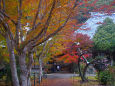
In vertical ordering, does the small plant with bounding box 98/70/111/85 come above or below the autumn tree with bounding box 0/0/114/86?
below

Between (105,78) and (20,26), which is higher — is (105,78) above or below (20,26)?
below

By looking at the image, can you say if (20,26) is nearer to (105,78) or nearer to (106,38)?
(105,78)

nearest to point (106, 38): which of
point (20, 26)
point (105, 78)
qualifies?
point (105, 78)

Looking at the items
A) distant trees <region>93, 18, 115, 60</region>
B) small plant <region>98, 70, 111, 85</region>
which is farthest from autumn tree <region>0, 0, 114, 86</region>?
distant trees <region>93, 18, 115, 60</region>

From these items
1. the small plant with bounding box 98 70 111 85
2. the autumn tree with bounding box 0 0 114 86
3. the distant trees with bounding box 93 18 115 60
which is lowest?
the small plant with bounding box 98 70 111 85

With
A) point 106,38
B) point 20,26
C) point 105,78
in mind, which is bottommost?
point 105,78

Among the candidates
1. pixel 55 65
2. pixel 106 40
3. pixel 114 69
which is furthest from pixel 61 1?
pixel 55 65

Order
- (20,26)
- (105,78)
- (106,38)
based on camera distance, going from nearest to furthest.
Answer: (20,26) → (105,78) → (106,38)

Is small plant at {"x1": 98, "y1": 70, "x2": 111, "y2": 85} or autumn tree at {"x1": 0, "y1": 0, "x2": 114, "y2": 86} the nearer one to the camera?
autumn tree at {"x1": 0, "y1": 0, "x2": 114, "y2": 86}

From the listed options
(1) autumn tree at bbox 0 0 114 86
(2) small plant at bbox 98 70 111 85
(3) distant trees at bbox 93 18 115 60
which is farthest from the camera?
(3) distant trees at bbox 93 18 115 60

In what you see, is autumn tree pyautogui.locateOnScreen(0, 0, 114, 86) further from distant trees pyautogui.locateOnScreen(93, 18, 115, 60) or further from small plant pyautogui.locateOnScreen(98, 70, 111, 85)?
distant trees pyautogui.locateOnScreen(93, 18, 115, 60)

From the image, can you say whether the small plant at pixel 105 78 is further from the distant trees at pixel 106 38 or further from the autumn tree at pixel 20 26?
the distant trees at pixel 106 38

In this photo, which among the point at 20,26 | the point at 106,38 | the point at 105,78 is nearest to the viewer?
the point at 20,26

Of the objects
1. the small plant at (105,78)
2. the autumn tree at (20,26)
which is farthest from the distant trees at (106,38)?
the autumn tree at (20,26)
